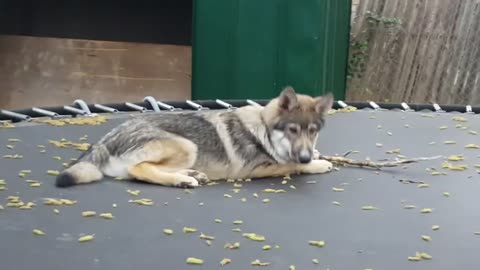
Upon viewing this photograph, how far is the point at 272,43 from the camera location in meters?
5.22

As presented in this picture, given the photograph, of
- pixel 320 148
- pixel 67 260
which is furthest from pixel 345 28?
pixel 67 260

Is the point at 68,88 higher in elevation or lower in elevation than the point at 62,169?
lower

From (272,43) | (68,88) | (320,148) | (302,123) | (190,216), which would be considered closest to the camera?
(190,216)

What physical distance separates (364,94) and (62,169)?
3.59 meters

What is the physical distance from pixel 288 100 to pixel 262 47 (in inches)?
99.2

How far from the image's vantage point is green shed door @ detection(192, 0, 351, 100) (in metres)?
5.14

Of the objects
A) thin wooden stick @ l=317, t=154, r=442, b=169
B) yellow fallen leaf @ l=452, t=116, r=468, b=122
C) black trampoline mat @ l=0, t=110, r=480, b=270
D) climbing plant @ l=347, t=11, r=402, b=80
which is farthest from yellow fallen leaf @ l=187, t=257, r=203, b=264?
climbing plant @ l=347, t=11, r=402, b=80

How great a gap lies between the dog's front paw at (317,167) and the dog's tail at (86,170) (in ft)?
2.30

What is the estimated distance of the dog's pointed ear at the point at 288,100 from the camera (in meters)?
2.73

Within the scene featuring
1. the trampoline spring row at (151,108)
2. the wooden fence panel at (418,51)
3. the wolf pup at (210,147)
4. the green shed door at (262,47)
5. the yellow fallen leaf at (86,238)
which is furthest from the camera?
the wooden fence panel at (418,51)

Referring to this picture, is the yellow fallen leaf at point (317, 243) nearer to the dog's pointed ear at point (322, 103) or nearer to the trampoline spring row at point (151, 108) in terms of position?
the dog's pointed ear at point (322, 103)

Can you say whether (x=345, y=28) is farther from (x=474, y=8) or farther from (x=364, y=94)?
(x=474, y=8)

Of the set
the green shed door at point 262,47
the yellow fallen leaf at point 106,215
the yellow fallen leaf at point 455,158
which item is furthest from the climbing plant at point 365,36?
the yellow fallen leaf at point 106,215

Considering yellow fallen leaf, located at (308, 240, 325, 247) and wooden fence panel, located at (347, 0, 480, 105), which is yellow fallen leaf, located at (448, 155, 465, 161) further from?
wooden fence panel, located at (347, 0, 480, 105)
